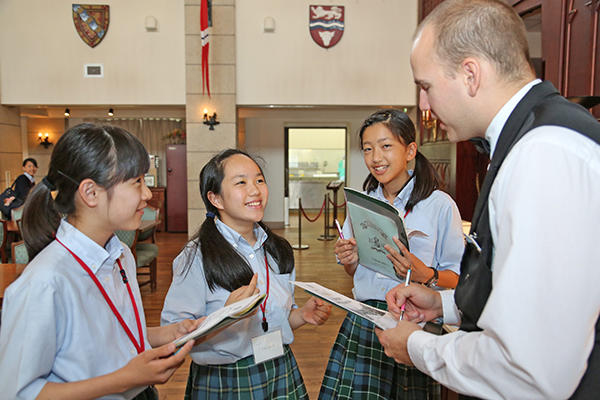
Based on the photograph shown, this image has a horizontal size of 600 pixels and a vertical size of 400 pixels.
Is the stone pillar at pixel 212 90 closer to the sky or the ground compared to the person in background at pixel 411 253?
closer to the sky

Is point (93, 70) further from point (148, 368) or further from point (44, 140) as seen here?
point (148, 368)

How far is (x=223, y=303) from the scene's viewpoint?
5.01 feet

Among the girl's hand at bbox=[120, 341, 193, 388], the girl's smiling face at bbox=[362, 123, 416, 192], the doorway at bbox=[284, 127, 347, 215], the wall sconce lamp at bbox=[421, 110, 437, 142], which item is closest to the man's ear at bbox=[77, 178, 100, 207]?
the girl's hand at bbox=[120, 341, 193, 388]

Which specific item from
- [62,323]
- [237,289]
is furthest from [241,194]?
[62,323]

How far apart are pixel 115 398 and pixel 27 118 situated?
1207 centimetres

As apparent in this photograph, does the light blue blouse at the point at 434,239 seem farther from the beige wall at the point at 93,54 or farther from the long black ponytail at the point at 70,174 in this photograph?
the beige wall at the point at 93,54

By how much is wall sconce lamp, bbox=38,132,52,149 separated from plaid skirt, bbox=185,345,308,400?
11.5 meters

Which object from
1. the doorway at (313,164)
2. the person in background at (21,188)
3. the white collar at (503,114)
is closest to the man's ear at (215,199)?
the white collar at (503,114)

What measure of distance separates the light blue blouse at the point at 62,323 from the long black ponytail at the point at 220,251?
0.35m

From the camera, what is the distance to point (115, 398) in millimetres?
1104

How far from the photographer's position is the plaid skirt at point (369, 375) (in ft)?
5.67

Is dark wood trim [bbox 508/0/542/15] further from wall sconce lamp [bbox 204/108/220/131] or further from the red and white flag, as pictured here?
wall sconce lamp [bbox 204/108/220/131]

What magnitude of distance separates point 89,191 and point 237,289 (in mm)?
532

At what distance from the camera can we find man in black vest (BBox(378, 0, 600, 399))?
0.69 metres
